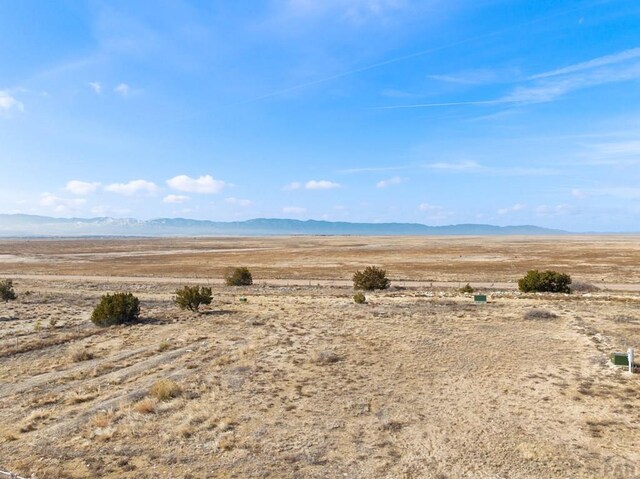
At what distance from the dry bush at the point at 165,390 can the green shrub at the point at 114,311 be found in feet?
41.9

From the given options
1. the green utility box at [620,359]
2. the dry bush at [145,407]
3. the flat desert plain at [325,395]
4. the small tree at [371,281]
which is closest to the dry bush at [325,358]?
the flat desert plain at [325,395]

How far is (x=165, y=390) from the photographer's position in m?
13.9

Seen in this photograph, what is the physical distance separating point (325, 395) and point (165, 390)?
501 cm

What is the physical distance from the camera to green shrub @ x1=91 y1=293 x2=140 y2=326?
1004 inches

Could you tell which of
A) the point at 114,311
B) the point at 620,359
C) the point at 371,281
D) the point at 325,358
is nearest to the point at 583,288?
the point at 371,281

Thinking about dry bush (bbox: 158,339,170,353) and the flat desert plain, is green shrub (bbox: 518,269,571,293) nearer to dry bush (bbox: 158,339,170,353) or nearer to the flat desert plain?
the flat desert plain

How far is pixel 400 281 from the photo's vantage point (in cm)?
5031

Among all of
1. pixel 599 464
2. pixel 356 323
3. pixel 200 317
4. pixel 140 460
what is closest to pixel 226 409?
pixel 140 460

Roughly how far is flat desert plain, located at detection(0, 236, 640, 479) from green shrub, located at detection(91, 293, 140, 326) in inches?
28.2

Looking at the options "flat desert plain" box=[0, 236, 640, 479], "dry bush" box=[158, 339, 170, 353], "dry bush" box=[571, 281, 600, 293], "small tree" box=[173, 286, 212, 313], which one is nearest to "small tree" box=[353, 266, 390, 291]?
"flat desert plain" box=[0, 236, 640, 479]

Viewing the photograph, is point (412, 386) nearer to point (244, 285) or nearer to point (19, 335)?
point (19, 335)

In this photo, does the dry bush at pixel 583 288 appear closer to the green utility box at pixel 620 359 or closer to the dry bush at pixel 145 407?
the green utility box at pixel 620 359

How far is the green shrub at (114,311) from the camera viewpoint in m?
25.5

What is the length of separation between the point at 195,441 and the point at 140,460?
133cm
